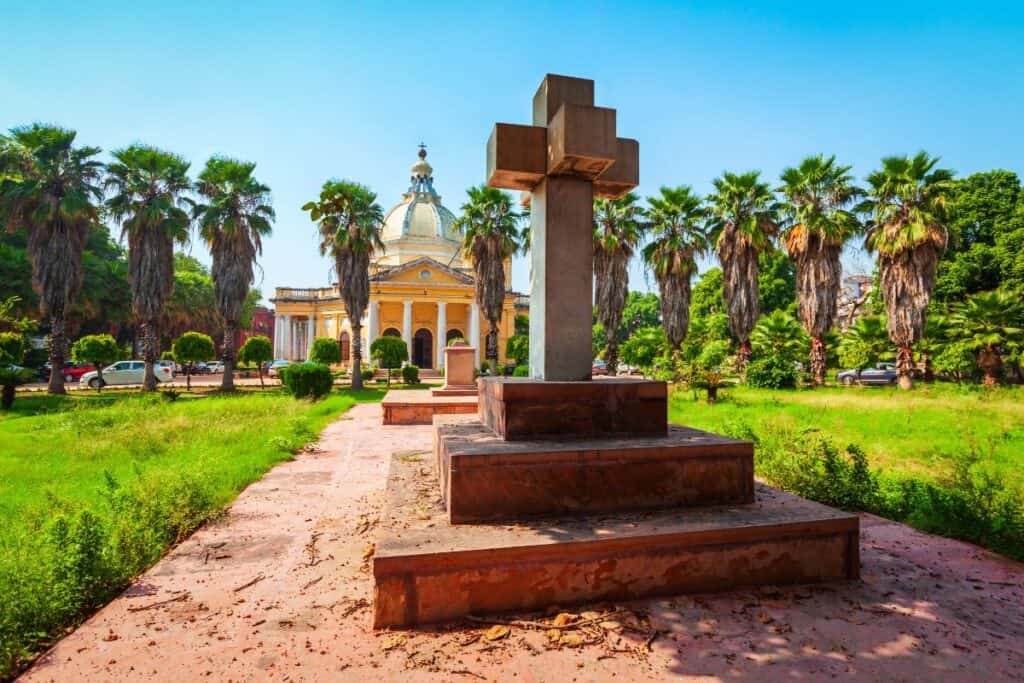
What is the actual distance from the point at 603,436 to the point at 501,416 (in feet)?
2.65

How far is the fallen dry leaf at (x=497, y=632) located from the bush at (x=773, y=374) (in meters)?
19.5

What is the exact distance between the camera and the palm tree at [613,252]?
2247 centimetres

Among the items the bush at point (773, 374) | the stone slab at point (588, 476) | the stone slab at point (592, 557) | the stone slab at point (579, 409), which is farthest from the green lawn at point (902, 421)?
the stone slab at point (579, 409)

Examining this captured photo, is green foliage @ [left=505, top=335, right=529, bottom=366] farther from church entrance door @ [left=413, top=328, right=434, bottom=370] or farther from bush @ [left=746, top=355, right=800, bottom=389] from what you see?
bush @ [left=746, top=355, right=800, bottom=389]

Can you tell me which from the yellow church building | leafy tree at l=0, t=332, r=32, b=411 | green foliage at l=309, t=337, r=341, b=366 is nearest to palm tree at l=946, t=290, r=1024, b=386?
the yellow church building

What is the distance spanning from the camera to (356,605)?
10.3ft

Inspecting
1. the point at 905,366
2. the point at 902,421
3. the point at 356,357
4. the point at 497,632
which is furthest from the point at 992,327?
the point at 356,357

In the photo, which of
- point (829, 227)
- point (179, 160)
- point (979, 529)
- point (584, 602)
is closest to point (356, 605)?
point (584, 602)

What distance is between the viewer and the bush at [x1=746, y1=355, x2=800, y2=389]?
19656 mm

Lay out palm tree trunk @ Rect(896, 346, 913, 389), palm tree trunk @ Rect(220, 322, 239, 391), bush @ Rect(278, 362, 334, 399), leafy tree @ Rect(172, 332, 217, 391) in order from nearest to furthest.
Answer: bush @ Rect(278, 362, 334, 399), palm tree trunk @ Rect(896, 346, 913, 389), leafy tree @ Rect(172, 332, 217, 391), palm tree trunk @ Rect(220, 322, 239, 391)

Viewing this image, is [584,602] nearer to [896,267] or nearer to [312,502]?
[312,502]

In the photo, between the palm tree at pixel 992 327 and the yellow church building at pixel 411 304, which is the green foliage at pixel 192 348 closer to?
the yellow church building at pixel 411 304

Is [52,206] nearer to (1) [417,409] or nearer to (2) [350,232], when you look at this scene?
(2) [350,232]

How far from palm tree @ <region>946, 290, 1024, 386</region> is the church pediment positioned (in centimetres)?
2807
